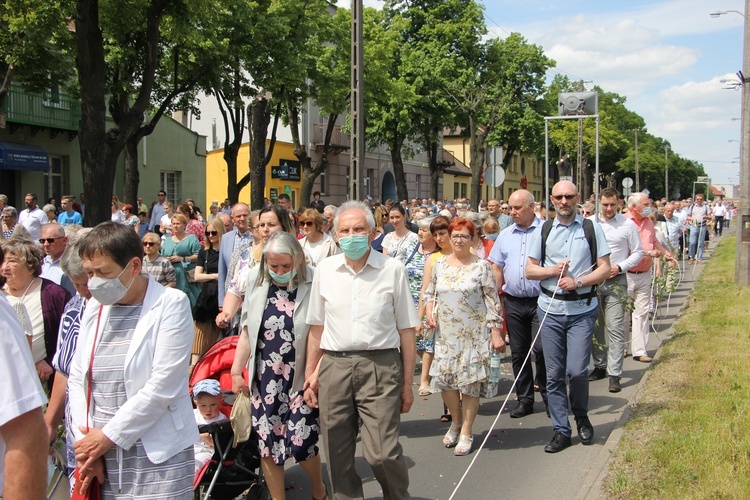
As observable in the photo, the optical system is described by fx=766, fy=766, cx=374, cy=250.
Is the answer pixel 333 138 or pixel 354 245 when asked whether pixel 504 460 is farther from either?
pixel 333 138

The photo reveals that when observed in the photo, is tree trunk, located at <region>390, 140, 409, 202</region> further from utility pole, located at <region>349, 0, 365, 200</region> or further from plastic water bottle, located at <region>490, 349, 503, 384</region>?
plastic water bottle, located at <region>490, 349, 503, 384</region>

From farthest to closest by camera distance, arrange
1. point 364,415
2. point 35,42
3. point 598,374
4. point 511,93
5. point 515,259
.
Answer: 1. point 511,93
2. point 35,42
3. point 598,374
4. point 515,259
5. point 364,415

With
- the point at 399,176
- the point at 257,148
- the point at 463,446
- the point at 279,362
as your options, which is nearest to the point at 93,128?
the point at 257,148

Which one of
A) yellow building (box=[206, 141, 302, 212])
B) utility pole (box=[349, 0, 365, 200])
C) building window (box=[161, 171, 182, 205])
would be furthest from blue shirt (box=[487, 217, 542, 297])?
yellow building (box=[206, 141, 302, 212])

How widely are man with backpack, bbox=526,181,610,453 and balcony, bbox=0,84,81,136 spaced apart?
→ 22317 millimetres

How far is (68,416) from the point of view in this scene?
342cm

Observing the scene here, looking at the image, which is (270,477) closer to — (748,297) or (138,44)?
(748,297)

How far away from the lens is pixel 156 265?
26.5 ft

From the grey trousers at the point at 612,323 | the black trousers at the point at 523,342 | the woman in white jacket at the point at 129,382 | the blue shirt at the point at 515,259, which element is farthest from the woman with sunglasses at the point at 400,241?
the woman in white jacket at the point at 129,382

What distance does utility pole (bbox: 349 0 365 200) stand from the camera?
40.3 feet

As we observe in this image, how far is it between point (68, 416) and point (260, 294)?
158 centimetres

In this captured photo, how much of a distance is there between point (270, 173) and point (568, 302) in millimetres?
33564

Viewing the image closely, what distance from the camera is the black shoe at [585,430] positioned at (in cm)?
623

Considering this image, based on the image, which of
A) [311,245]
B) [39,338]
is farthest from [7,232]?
[39,338]
